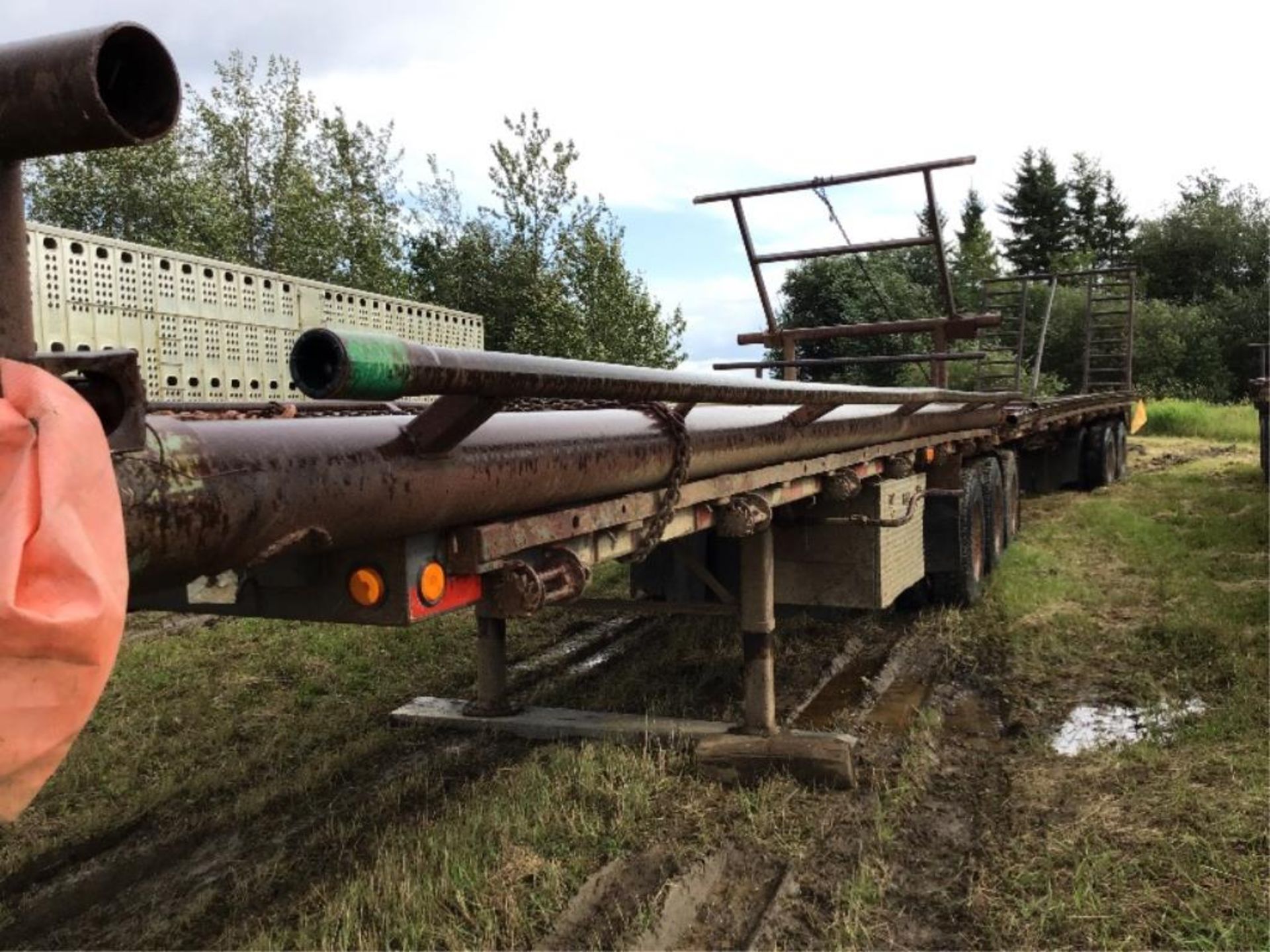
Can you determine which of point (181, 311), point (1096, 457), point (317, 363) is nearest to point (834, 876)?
point (317, 363)

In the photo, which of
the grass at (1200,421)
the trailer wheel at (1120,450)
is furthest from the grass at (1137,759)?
the grass at (1200,421)

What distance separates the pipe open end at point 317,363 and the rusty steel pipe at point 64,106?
34 centimetres

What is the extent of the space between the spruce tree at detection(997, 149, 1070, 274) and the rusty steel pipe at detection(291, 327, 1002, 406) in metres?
52.5

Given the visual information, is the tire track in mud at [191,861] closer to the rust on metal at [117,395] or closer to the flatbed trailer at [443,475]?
the flatbed trailer at [443,475]

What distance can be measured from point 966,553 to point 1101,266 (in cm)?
3867

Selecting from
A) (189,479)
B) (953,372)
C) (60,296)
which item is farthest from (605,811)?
(953,372)

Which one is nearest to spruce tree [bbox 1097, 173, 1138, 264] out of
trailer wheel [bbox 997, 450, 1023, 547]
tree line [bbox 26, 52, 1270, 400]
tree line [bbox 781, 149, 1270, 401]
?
tree line [bbox 781, 149, 1270, 401]

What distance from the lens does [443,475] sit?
2.15 m

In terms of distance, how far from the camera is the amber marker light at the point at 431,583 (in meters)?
2.30

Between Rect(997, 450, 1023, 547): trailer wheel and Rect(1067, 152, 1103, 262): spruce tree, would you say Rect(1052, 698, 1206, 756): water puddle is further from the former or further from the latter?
Rect(1067, 152, 1103, 262): spruce tree

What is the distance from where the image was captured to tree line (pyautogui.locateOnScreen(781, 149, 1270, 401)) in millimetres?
16250

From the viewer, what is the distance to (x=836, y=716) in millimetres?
5465

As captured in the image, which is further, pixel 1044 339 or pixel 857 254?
pixel 1044 339

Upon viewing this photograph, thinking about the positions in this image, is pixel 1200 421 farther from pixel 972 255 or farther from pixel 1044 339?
pixel 972 255
